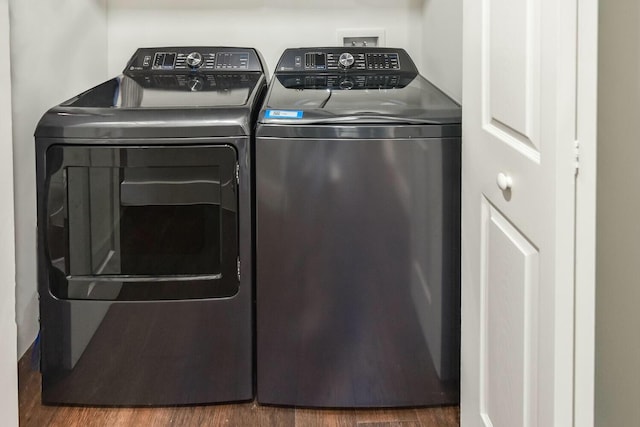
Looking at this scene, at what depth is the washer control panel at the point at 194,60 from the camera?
2369 mm

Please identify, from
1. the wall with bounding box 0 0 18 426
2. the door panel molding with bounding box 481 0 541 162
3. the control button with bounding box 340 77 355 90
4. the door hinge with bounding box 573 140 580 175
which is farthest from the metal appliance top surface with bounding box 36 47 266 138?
the door hinge with bounding box 573 140 580 175

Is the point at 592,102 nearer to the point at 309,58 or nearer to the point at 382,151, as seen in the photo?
the point at 382,151

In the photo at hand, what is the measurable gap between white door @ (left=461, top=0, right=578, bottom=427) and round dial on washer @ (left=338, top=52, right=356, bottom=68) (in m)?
0.83

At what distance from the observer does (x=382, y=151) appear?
5.66ft

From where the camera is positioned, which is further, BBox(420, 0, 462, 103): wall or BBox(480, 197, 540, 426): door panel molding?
BBox(420, 0, 462, 103): wall

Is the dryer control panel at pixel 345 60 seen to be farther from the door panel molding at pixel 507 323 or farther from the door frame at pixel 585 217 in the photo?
the door frame at pixel 585 217

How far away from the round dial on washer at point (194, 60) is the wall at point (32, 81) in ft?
1.14

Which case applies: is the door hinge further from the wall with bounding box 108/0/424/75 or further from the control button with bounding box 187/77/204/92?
the wall with bounding box 108/0/424/75

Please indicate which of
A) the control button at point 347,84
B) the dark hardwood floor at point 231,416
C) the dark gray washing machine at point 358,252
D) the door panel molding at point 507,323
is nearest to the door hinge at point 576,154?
the door panel molding at point 507,323

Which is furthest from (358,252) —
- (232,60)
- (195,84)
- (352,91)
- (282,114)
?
(232,60)

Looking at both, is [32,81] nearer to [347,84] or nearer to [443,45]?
[347,84]

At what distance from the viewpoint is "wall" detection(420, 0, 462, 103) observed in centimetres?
206

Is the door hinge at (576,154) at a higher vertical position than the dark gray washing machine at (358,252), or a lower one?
higher

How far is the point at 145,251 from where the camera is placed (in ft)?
5.88
